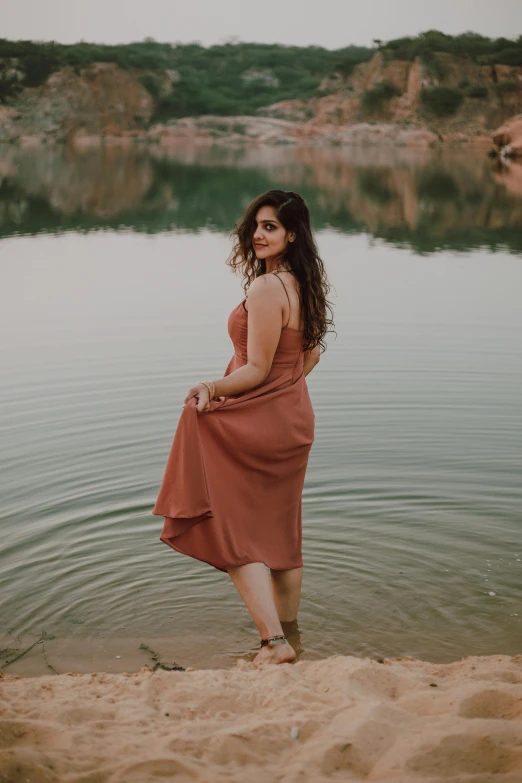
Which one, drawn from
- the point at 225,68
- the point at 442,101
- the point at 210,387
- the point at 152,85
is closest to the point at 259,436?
the point at 210,387

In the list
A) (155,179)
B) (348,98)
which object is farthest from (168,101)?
(155,179)

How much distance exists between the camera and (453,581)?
4.83 m

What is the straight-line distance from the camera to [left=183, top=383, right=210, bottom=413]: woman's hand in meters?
3.92

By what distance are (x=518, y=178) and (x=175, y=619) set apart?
2626 centimetres

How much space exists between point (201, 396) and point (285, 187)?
23198 mm

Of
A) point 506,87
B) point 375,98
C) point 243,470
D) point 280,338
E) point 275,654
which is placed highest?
point 506,87

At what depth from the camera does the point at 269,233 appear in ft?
13.5

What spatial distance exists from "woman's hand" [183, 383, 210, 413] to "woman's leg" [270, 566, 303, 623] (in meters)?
0.81

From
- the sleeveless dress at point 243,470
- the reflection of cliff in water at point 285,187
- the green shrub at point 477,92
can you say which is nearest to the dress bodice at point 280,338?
the sleeveless dress at point 243,470

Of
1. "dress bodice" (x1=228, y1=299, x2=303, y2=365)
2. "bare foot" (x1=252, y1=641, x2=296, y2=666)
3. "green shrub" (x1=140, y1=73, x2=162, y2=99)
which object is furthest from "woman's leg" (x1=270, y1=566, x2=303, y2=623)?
"green shrub" (x1=140, y1=73, x2=162, y2=99)

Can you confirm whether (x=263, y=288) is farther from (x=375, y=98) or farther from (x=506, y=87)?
(x=506, y=87)

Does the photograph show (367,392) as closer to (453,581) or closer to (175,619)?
(453,581)

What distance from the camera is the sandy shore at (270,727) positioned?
8.75ft

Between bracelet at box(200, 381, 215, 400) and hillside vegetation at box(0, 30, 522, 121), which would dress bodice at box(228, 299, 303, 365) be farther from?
hillside vegetation at box(0, 30, 522, 121)
